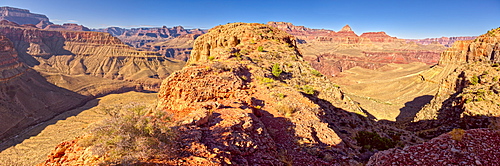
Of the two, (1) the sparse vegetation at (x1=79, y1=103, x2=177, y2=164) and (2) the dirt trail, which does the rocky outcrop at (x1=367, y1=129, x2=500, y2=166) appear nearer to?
(1) the sparse vegetation at (x1=79, y1=103, x2=177, y2=164)

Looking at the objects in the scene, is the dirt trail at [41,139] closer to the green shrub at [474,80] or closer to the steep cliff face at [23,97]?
the steep cliff face at [23,97]

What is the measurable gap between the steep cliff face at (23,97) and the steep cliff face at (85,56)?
36.3 metres

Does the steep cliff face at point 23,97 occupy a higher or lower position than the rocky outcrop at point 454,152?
lower

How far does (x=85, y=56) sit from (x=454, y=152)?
162 metres

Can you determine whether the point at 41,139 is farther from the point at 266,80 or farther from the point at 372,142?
the point at 372,142

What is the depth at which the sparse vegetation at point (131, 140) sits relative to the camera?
491 centimetres

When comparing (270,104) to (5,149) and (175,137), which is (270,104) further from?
(5,149)

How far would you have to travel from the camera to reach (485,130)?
288 inches

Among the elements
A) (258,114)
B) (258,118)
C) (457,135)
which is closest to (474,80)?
(457,135)

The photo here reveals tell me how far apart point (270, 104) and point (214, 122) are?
5.22m

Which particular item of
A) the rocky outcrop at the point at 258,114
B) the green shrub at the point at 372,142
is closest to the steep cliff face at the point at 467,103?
the rocky outcrop at the point at 258,114

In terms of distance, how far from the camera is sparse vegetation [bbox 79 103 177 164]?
193 inches

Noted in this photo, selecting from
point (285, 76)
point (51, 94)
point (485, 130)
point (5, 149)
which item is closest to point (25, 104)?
point (51, 94)

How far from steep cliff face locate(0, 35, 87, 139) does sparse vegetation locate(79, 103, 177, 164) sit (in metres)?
47.7
